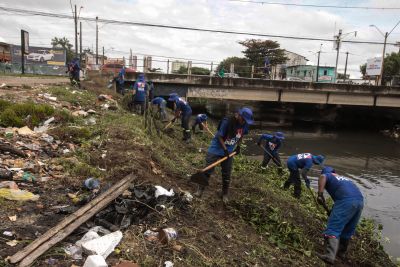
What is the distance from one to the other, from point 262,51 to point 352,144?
3772 centimetres

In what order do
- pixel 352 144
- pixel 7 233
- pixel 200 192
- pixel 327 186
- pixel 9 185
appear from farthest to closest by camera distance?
pixel 352 144 < pixel 200 192 < pixel 327 186 < pixel 9 185 < pixel 7 233

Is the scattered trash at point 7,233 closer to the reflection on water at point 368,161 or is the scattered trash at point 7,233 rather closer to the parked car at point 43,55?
the reflection on water at point 368,161

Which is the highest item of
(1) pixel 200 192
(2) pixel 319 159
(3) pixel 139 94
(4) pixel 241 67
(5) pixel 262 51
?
(5) pixel 262 51

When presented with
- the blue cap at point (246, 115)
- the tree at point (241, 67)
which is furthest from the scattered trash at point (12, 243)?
the tree at point (241, 67)

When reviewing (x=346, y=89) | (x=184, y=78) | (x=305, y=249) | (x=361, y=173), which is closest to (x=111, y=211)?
(x=305, y=249)

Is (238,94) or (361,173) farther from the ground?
(238,94)

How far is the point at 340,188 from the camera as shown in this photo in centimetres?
529

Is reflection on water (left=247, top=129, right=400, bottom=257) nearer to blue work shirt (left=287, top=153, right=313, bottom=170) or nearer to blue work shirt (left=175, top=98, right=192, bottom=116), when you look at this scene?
blue work shirt (left=287, top=153, right=313, bottom=170)

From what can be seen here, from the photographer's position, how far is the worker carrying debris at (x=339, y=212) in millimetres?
5090

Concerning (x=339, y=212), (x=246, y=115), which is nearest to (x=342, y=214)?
(x=339, y=212)

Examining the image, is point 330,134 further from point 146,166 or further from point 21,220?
point 21,220

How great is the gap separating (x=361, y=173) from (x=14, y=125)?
459 inches

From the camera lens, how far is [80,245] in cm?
367

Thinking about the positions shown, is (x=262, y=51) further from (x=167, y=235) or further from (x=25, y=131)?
(x=167, y=235)
